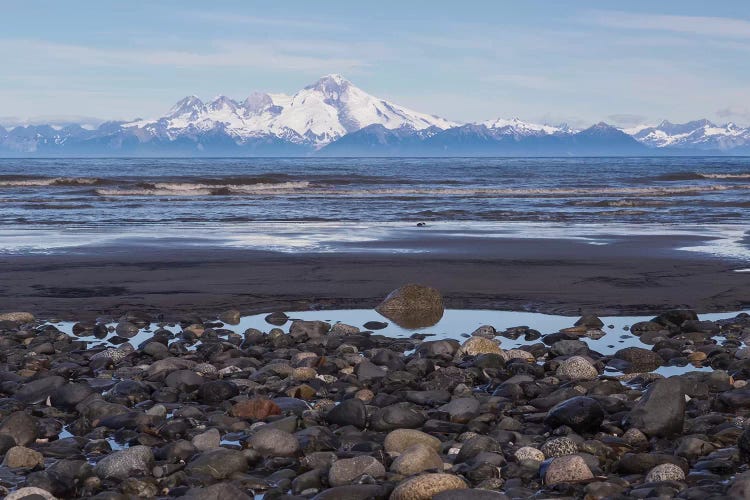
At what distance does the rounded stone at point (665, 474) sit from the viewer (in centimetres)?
652

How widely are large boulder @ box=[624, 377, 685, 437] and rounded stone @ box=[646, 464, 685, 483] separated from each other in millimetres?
974

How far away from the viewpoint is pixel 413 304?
13.6 metres

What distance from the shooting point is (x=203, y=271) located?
57.2 ft

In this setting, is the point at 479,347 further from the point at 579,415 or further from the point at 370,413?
the point at 579,415

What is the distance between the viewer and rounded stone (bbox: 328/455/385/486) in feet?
21.5

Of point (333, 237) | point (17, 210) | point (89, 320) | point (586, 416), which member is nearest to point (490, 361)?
point (586, 416)

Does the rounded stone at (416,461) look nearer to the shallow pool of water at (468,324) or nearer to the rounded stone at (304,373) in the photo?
the rounded stone at (304,373)

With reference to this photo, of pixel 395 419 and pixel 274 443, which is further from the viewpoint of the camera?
pixel 395 419

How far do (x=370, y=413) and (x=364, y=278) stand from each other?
334 inches

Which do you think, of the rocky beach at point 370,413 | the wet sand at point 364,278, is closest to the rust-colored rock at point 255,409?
the rocky beach at point 370,413

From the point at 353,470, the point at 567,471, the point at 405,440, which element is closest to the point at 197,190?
the point at 405,440

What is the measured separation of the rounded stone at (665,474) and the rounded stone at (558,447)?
67 centimetres

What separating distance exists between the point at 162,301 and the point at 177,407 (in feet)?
20.2

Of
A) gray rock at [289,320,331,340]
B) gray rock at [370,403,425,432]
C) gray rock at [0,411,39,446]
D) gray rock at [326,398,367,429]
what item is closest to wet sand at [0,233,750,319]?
gray rock at [289,320,331,340]
